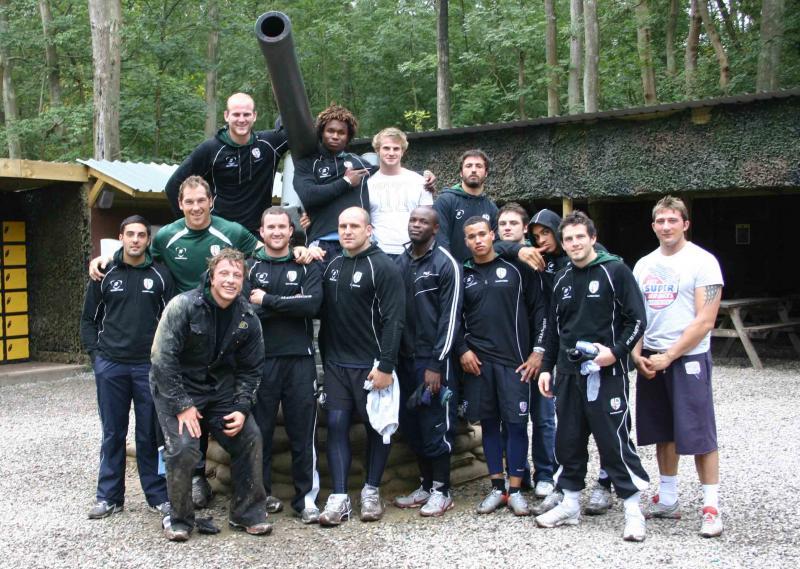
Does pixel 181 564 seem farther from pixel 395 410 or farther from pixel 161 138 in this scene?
pixel 161 138

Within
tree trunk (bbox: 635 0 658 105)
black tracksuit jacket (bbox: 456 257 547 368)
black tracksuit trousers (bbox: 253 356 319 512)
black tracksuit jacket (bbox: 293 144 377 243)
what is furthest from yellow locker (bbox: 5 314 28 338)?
tree trunk (bbox: 635 0 658 105)

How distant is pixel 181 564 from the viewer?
4.41m

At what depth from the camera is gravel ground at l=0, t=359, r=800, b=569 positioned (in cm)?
445

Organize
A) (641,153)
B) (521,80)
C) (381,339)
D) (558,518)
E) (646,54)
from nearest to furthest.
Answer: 1. (558,518)
2. (381,339)
3. (641,153)
4. (646,54)
5. (521,80)

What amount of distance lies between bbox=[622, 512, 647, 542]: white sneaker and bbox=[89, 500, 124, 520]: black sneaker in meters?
3.26

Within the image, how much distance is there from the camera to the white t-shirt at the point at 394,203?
562 centimetres

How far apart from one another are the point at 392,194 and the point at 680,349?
7.05ft

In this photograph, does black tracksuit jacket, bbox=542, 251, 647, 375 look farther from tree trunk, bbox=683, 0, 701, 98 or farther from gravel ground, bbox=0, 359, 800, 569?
tree trunk, bbox=683, 0, 701, 98

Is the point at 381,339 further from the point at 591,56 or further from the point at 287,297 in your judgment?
the point at 591,56

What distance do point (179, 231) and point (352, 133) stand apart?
133 centimetres

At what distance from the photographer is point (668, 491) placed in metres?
5.13

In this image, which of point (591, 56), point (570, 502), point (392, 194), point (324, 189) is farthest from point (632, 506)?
point (591, 56)

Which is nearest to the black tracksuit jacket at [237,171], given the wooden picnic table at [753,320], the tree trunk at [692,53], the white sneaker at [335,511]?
the white sneaker at [335,511]

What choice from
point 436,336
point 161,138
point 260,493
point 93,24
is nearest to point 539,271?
point 436,336
